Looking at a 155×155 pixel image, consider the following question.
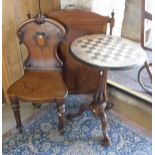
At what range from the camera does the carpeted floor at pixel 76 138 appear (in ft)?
6.97

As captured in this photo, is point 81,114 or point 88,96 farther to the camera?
point 88,96

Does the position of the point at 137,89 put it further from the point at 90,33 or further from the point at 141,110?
the point at 90,33

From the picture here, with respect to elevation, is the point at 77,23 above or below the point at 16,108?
above

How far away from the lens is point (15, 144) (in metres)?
2.19

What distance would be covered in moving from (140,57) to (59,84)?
721 mm

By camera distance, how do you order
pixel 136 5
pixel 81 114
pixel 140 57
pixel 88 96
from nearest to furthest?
pixel 140 57 → pixel 81 114 → pixel 88 96 → pixel 136 5

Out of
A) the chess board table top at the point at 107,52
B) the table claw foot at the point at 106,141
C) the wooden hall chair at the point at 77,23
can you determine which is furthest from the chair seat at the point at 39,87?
the table claw foot at the point at 106,141

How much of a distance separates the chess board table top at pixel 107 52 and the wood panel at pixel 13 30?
0.62m

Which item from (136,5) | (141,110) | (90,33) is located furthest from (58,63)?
(136,5)

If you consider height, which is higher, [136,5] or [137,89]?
[136,5]

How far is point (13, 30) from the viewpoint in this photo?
236 cm

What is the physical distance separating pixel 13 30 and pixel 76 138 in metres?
1.17

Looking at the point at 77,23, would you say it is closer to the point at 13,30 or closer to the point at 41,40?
the point at 41,40

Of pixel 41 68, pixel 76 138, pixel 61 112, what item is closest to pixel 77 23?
pixel 41 68
